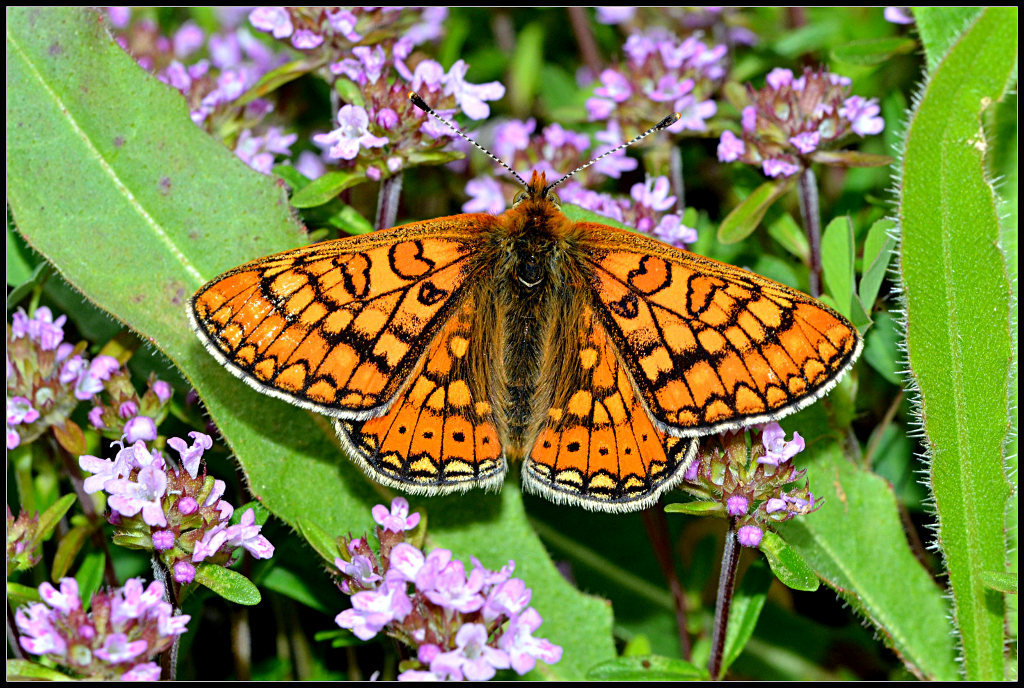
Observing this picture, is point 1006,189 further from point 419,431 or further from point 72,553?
point 72,553

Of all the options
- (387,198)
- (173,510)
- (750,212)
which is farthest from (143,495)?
(750,212)

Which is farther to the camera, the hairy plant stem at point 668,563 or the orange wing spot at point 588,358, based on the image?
the hairy plant stem at point 668,563

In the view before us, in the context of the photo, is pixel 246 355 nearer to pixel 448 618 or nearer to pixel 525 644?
pixel 448 618

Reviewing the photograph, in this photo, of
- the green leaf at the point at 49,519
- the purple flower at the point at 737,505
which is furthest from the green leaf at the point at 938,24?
the green leaf at the point at 49,519

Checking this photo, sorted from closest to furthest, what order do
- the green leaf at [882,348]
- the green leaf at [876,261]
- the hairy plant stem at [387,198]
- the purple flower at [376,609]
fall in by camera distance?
the purple flower at [376,609] < the green leaf at [876,261] < the green leaf at [882,348] < the hairy plant stem at [387,198]

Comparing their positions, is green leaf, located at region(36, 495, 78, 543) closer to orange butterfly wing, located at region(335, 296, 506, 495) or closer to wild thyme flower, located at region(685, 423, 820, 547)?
orange butterfly wing, located at region(335, 296, 506, 495)

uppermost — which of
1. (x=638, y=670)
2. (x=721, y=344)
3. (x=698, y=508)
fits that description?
(x=721, y=344)

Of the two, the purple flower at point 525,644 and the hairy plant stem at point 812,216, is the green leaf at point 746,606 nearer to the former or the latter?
the purple flower at point 525,644
